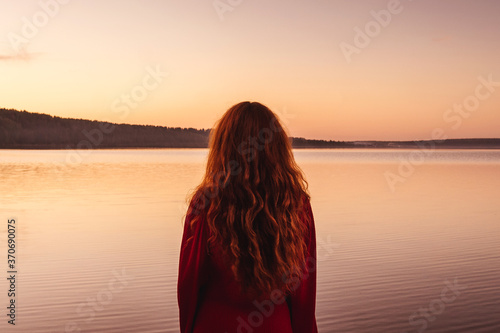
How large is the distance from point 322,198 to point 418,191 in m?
4.63

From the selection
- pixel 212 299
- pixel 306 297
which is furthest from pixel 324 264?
pixel 212 299

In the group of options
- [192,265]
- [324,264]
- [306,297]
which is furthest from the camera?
[324,264]

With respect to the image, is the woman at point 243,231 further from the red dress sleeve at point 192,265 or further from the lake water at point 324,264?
the lake water at point 324,264

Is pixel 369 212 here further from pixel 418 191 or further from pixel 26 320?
pixel 26 320

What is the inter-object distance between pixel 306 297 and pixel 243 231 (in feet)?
1.43

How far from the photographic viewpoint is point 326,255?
8.36 m

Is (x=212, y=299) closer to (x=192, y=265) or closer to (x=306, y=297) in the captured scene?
(x=192, y=265)

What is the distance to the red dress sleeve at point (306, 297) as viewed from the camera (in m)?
2.31

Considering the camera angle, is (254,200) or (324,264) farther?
(324,264)

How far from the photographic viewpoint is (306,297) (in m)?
2.32

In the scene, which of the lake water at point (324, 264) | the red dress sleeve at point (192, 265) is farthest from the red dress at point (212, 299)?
the lake water at point (324, 264)

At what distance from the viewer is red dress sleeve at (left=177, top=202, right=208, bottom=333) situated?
213 centimetres

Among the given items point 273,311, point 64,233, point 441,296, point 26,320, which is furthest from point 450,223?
point 273,311

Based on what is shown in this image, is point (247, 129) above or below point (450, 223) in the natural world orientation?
below
